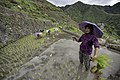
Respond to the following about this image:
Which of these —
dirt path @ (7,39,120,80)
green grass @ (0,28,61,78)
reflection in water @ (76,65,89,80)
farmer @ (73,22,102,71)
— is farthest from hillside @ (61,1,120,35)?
farmer @ (73,22,102,71)

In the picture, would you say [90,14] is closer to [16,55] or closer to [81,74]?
[16,55]

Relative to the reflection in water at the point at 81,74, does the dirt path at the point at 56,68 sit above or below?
below

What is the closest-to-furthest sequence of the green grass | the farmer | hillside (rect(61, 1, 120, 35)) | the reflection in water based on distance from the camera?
the farmer → the reflection in water → the green grass → hillside (rect(61, 1, 120, 35))

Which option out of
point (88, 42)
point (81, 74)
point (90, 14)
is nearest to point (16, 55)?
point (81, 74)

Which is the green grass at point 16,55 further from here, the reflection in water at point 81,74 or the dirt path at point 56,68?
the reflection in water at point 81,74

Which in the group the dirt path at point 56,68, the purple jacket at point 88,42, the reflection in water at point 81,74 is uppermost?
the purple jacket at point 88,42

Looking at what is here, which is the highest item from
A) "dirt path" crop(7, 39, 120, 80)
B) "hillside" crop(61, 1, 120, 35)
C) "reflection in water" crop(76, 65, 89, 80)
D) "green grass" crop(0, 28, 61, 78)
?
"reflection in water" crop(76, 65, 89, 80)

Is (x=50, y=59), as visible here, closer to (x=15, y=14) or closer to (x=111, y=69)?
(x=111, y=69)

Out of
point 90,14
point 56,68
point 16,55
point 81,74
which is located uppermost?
point 81,74

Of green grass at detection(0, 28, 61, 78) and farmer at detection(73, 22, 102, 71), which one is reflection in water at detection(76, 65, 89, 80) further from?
green grass at detection(0, 28, 61, 78)

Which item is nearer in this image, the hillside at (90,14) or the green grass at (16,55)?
the green grass at (16,55)

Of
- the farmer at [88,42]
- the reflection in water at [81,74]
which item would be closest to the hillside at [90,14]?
the reflection in water at [81,74]

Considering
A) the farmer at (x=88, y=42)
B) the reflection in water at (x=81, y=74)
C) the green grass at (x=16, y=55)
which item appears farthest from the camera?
the green grass at (x=16, y=55)

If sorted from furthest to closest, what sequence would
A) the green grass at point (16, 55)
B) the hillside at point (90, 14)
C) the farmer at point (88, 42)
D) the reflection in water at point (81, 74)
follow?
the hillside at point (90, 14)
the green grass at point (16, 55)
the reflection in water at point (81, 74)
the farmer at point (88, 42)
